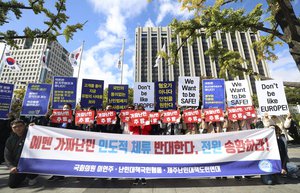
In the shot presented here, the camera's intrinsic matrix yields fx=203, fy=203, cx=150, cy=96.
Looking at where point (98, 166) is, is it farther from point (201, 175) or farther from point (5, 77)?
point (5, 77)

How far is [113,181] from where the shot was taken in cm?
564

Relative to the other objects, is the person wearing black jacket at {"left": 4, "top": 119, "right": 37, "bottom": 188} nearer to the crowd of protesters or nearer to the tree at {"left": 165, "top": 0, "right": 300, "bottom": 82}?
the crowd of protesters

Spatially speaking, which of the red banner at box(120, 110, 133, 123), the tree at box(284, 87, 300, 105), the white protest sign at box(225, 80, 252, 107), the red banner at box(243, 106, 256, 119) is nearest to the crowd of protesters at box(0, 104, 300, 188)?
the red banner at box(120, 110, 133, 123)

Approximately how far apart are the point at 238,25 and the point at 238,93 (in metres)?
2.77

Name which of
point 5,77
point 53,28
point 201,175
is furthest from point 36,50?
point 201,175

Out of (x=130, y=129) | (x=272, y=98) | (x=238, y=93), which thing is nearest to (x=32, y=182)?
(x=130, y=129)

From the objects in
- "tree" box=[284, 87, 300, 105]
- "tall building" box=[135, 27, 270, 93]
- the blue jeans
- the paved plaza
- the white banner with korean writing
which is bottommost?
the paved plaza

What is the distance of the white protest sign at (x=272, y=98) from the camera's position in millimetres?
7246

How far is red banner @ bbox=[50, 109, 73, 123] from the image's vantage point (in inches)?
282

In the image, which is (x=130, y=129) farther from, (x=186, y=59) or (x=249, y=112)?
(x=186, y=59)

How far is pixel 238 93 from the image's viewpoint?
27.0ft

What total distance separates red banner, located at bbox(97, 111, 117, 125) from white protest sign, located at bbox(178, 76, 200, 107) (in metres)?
2.82

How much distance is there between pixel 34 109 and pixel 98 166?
16.9 feet

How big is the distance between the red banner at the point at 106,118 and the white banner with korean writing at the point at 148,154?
5.46ft
